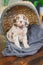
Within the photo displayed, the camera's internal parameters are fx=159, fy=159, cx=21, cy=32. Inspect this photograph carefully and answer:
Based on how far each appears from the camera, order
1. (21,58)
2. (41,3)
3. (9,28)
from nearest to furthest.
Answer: (21,58)
(9,28)
(41,3)

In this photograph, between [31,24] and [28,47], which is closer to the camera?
[28,47]

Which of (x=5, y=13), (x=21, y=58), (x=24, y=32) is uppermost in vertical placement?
(x=5, y=13)

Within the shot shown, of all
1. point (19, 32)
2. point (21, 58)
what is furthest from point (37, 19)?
point (21, 58)

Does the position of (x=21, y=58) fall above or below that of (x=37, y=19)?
below

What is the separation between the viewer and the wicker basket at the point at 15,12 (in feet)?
2.73

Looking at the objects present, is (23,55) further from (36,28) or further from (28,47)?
(36,28)

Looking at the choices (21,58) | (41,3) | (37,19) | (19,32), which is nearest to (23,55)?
(21,58)

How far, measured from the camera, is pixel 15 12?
0.85 meters

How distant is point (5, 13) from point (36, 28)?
7.4 inches

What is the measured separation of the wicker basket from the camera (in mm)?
833

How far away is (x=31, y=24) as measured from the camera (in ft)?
2.87

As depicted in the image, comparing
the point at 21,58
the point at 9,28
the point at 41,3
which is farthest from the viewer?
the point at 41,3

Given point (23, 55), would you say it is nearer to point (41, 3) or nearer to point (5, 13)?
point (5, 13)

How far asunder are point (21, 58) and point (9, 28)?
0.19 metres
